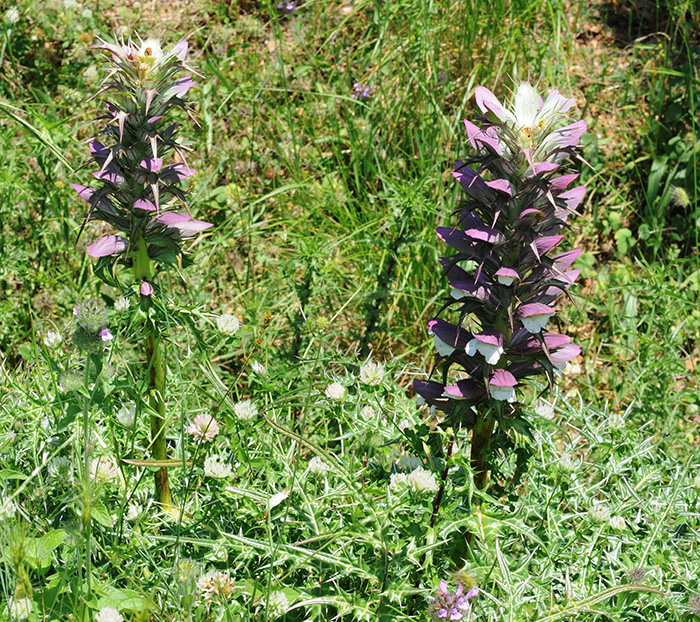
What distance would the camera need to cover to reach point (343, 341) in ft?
11.3

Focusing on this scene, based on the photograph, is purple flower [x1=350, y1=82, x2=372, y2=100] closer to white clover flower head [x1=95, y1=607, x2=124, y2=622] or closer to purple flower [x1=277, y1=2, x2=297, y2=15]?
purple flower [x1=277, y1=2, x2=297, y2=15]

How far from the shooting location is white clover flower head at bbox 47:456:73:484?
1933 mm

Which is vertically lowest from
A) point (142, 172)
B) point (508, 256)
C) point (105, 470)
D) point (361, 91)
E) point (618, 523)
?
point (618, 523)

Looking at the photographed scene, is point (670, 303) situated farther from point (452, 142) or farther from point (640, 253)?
point (452, 142)

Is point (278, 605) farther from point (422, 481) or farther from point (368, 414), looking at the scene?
point (368, 414)

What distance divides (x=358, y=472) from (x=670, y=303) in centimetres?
204

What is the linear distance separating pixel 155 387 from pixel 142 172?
0.59 metres

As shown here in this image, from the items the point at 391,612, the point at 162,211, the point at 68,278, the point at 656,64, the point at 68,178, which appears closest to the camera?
the point at 391,612

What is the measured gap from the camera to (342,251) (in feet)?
12.2

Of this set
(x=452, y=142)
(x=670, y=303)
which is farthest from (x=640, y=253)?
(x=452, y=142)

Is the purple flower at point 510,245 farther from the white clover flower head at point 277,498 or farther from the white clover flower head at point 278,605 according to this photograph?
the white clover flower head at point 278,605

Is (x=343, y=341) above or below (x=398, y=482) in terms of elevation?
below

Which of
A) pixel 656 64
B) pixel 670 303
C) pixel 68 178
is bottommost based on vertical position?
pixel 670 303

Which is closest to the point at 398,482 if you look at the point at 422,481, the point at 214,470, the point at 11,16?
the point at 422,481
